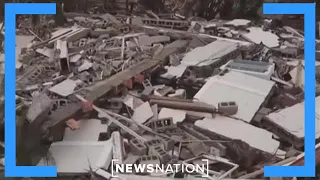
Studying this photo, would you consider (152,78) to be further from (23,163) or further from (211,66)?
(23,163)

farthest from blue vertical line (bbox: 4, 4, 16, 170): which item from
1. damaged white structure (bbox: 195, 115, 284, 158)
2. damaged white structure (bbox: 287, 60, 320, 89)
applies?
damaged white structure (bbox: 287, 60, 320, 89)

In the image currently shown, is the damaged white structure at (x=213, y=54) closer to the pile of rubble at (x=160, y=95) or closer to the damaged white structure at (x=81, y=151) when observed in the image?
the pile of rubble at (x=160, y=95)

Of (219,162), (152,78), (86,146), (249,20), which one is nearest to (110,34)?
(152,78)

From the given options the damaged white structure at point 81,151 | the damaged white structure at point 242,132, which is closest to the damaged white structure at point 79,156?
the damaged white structure at point 81,151

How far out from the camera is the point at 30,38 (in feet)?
6.87

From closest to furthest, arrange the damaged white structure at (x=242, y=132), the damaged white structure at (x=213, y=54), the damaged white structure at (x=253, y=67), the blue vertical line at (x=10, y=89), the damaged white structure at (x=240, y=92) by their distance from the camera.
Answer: the blue vertical line at (x=10, y=89), the damaged white structure at (x=242, y=132), the damaged white structure at (x=240, y=92), the damaged white structure at (x=253, y=67), the damaged white structure at (x=213, y=54)

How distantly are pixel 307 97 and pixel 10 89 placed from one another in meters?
0.95

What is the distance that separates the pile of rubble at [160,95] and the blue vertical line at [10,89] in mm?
43

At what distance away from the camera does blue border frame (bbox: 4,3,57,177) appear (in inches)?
57.2

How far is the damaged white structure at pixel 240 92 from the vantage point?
1.73m

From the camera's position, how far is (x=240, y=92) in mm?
1783

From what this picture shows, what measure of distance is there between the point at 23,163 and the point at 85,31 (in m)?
0.96

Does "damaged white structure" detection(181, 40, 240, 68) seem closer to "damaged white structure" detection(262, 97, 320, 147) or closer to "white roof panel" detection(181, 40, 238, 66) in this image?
"white roof panel" detection(181, 40, 238, 66)

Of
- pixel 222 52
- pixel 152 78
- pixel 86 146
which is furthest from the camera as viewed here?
pixel 222 52
